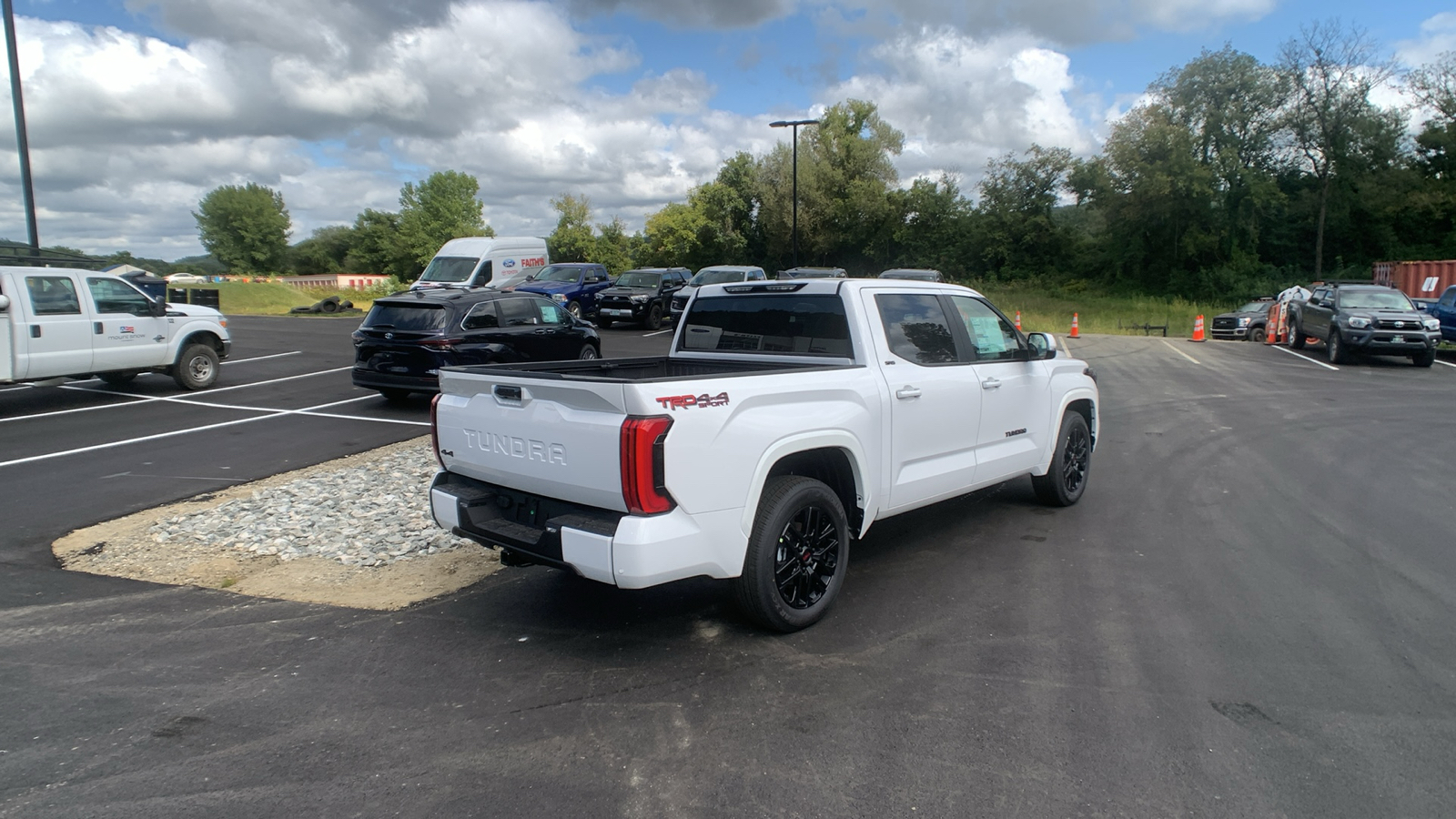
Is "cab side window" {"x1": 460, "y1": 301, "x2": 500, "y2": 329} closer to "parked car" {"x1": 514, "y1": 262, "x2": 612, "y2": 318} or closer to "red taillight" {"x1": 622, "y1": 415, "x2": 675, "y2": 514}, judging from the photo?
"red taillight" {"x1": 622, "y1": 415, "x2": 675, "y2": 514}

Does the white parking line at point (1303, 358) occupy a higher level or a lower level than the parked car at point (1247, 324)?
lower

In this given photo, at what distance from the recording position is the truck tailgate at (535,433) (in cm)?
373

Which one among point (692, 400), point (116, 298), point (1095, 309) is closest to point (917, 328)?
point (692, 400)

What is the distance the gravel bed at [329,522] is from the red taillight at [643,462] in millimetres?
2893

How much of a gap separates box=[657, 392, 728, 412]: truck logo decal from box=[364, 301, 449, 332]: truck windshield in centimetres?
836

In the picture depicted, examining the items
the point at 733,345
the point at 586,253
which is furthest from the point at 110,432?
the point at 586,253

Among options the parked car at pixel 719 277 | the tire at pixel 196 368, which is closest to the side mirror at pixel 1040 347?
the tire at pixel 196 368

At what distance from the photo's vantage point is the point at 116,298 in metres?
12.1

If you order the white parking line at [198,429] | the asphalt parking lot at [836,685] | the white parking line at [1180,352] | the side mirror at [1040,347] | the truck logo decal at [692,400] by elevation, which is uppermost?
the side mirror at [1040,347]

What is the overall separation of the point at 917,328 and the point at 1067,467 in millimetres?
2438

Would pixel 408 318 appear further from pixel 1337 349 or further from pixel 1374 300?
pixel 1374 300

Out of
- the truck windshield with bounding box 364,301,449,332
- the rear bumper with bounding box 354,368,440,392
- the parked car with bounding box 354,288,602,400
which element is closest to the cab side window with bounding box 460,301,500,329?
the parked car with bounding box 354,288,602,400

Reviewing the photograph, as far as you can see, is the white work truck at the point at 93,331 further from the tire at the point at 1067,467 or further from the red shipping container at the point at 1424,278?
the red shipping container at the point at 1424,278

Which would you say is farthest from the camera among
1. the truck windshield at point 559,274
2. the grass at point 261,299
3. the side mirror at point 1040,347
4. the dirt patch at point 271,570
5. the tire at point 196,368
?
the grass at point 261,299
